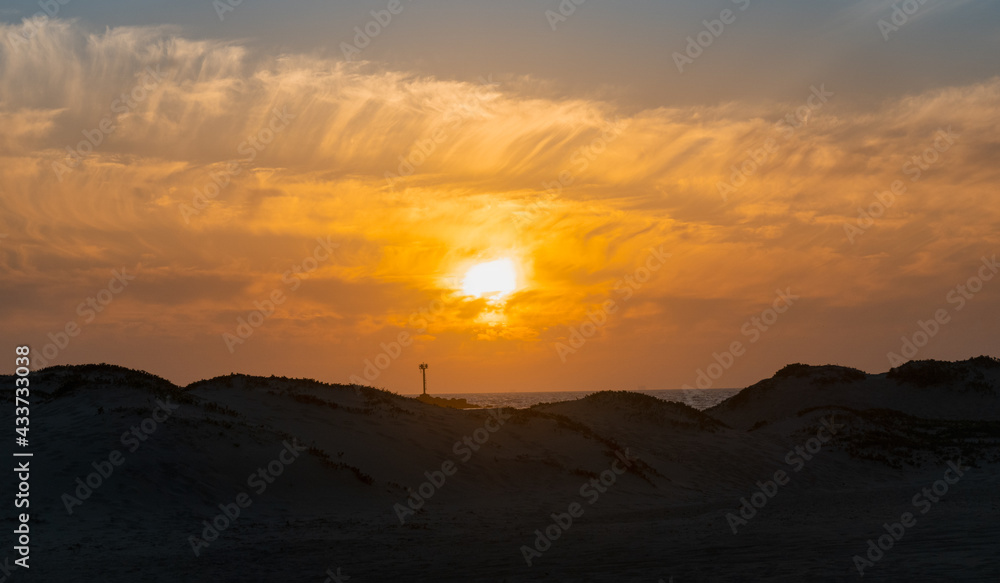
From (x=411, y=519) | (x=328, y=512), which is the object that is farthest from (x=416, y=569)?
(x=328, y=512)

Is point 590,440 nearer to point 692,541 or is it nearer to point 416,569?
point 692,541

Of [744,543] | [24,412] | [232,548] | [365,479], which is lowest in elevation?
[744,543]

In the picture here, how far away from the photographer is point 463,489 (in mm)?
24875

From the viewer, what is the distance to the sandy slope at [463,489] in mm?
14289

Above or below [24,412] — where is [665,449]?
below

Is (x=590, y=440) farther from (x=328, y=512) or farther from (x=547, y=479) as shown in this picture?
(x=328, y=512)

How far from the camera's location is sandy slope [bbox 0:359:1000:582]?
1429 cm

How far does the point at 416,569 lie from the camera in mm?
14102

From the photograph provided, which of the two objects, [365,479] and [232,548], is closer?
[232,548]

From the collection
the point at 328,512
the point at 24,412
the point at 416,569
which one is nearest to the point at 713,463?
the point at 328,512

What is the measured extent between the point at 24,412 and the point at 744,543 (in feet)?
75.7

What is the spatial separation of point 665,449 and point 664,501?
8732 millimetres

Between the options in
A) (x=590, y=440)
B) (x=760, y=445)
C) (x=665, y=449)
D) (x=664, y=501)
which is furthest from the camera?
(x=760, y=445)

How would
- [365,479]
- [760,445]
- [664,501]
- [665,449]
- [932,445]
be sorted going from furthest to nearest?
[932,445], [760,445], [665,449], [664,501], [365,479]
